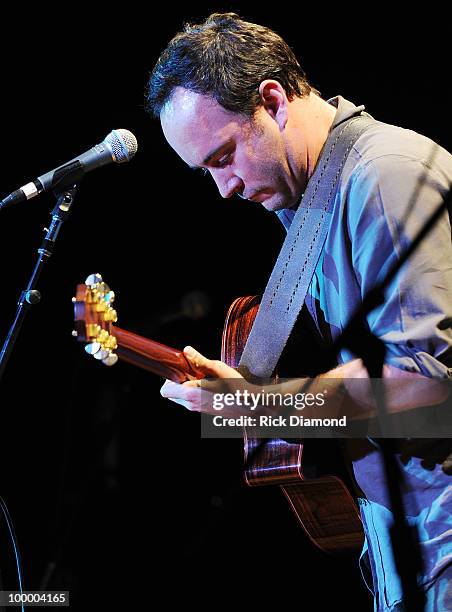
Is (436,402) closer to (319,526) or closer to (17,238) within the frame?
(319,526)

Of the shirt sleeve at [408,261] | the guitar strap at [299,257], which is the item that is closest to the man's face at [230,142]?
the guitar strap at [299,257]

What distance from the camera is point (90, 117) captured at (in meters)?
3.47

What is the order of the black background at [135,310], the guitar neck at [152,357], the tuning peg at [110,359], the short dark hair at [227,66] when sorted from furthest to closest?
the black background at [135,310] < the short dark hair at [227,66] < the guitar neck at [152,357] < the tuning peg at [110,359]

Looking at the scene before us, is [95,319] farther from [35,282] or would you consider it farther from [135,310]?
[135,310]

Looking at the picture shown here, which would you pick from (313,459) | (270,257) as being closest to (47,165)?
(270,257)

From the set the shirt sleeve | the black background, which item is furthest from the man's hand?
the black background

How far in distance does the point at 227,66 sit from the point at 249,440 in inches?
42.2

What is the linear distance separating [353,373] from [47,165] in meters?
2.26

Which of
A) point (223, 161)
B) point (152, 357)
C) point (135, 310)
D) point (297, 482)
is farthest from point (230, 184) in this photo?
point (135, 310)

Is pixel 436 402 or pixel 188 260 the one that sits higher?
pixel 436 402

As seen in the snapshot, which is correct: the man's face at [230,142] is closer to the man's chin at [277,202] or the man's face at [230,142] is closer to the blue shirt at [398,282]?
the man's chin at [277,202]

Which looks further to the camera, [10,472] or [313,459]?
[10,472]

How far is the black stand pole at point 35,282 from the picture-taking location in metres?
2.04

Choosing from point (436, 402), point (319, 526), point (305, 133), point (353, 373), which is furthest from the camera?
point (319, 526)
